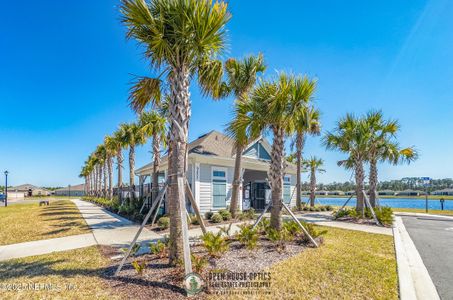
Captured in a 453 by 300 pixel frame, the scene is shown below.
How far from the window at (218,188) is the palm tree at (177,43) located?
9437 mm

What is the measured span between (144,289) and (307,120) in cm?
643

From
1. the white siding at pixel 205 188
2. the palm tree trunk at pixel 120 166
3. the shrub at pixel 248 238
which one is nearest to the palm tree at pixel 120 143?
the palm tree trunk at pixel 120 166

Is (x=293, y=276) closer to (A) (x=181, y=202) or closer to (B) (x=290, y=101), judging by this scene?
(A) (x=181, y=202)

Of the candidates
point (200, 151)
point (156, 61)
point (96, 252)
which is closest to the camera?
point (156, 61)

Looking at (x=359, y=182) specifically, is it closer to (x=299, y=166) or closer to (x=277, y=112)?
(x=299, y=166)

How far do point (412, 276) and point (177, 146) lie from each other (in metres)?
5.72

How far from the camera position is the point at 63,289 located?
4.35 metres

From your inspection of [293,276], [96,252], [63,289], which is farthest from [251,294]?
[96,252]

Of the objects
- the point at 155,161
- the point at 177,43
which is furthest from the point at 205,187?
the point at 177,43

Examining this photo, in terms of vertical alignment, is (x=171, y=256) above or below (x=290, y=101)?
below

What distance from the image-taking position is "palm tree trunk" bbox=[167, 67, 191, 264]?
515cm

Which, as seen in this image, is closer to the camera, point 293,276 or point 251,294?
point 251,294

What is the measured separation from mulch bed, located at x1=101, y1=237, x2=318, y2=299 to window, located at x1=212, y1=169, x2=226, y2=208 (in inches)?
298

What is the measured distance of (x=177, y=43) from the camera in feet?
17.2
